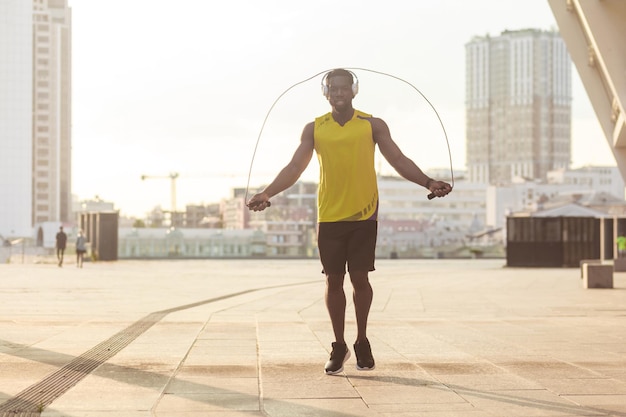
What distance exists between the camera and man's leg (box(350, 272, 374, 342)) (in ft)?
21.0

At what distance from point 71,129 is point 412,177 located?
175 m

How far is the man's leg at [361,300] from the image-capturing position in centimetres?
641

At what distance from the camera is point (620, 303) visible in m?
15.6

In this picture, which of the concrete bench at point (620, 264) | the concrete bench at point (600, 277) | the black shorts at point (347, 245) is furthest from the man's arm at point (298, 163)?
the concrete bench at point (620, 264)

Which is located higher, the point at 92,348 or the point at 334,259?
the point at 334,259

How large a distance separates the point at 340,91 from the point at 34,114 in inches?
6709

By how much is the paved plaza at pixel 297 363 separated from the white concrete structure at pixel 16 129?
14381 cm

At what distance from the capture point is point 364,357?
6348 mm

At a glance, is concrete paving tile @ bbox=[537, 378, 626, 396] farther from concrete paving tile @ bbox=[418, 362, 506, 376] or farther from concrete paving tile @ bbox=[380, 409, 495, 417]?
concrete paving tile @ bbox=[380, 409, 495, 417]

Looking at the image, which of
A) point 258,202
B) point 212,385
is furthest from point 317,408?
point 258,202

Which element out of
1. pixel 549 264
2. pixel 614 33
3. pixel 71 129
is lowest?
pixel 549 264

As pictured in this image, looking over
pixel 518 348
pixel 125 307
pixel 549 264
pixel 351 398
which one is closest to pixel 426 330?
pixel 518 348

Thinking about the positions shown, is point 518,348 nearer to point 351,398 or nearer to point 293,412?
point 351,398

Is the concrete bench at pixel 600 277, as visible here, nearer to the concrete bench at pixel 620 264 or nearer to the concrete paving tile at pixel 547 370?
the concrete bench at pixel 620 264
